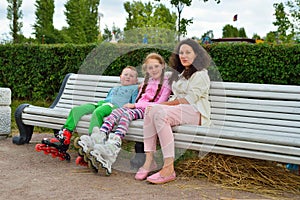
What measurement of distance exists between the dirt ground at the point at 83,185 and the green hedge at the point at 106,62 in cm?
118

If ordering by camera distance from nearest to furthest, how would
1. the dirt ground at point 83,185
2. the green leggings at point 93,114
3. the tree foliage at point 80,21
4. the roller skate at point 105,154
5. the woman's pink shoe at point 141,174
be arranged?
the dirt ground at point 83,185 → the roller skate at point 105,154 → the woman's pink shoe at point 141,174 → the green leggings at point 93,114 → the tree foliage at point 80,21

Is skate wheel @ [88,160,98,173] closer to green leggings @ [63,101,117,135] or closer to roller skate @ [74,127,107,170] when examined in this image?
roller skate @ [74,127,107,170]

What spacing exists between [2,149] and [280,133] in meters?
2.64

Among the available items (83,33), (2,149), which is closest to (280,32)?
(83,33)

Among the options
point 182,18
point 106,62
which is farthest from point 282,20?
point 106,62

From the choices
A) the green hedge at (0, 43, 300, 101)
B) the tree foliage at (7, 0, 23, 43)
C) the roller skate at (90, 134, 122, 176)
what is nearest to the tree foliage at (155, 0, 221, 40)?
the green hedge at (0, 43, 300, 101)

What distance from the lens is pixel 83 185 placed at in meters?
3.17

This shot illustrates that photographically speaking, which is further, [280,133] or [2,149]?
[2,149]

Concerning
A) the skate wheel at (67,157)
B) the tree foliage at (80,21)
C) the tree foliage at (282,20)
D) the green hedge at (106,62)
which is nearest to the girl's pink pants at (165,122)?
the green hedge at (106,62)

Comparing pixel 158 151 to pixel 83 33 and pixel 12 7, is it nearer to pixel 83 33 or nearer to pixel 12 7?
pixel 12 7

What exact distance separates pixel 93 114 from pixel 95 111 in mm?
31

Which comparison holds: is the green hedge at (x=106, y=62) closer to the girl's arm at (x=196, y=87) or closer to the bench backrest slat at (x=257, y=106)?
the girl's arm at (x=196, y=87)

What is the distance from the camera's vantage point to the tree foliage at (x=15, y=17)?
1292 cm

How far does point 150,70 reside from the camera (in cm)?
393
